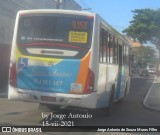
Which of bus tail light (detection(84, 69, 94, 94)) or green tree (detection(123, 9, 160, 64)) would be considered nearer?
bus tail light (detection(84, 69, 94, 94))

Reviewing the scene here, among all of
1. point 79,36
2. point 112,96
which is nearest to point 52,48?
point 79,36

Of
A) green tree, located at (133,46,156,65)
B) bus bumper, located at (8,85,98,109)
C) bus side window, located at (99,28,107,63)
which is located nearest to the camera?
bus bumper, located at (8,85,98,109)

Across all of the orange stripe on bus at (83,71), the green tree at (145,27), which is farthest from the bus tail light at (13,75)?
the green tree at (145,27)

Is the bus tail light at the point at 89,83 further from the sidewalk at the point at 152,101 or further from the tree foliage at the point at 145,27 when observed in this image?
the tree foliage at the point at 145,27

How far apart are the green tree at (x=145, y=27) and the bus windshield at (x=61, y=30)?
191 feet

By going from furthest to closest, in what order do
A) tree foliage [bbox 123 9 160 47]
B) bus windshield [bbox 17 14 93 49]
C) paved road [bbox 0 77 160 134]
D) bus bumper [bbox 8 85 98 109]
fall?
tree foliage [bbox 123 9 160 47], paved road [bbox 0 77 160 134], bus windshield [bbox 17 14 93 49], bus bumper [bbox 8 85 98 109]

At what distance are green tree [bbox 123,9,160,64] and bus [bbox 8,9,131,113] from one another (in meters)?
58.3

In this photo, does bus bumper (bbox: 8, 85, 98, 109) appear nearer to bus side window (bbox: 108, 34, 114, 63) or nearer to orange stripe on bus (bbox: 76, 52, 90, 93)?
orange stripe on bus (bbox: 76, 52, 90, 93)

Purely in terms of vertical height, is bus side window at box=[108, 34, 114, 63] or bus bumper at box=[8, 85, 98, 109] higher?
bus side window at box=[108, 34, 114, 63]

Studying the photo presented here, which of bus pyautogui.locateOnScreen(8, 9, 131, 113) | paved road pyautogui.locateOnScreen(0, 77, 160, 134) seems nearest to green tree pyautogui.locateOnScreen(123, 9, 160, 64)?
paved road pyautogui.locateOnScreen(0, 77, 160, 134)

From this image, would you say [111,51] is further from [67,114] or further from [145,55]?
[145,55]

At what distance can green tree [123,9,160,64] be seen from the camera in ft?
226

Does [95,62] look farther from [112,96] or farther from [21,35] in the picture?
[112,96]

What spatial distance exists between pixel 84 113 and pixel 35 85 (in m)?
1.97
